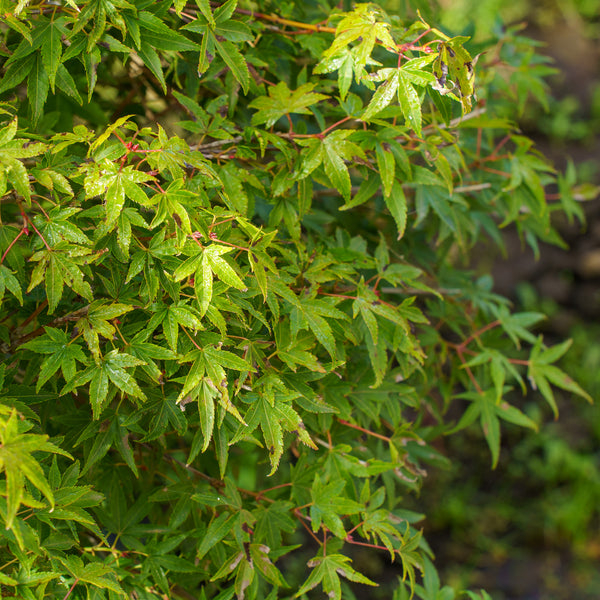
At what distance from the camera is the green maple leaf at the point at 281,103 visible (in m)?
1.24

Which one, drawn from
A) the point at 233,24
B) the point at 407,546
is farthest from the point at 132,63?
the point at 407,546

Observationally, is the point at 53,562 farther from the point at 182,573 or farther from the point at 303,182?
the point at 303,182

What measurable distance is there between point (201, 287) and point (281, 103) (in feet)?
Result: 1.70

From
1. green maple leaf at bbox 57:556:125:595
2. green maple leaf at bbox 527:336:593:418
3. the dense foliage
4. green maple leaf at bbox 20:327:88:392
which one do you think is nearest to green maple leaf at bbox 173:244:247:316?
the dense foliage

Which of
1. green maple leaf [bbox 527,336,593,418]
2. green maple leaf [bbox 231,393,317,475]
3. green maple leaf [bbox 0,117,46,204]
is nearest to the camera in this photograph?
green maple leaf [bbox 0,117,46,204]

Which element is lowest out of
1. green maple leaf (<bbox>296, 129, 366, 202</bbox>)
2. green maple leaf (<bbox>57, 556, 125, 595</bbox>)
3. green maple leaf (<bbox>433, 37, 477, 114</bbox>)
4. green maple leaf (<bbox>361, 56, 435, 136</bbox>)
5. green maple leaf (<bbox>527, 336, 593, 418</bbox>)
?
green maple leaf (<bbox>527, 336, 593, 418</bbox>)

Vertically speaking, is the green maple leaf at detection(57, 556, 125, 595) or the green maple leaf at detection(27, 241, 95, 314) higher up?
the green maple leaf at detection(27, 241, 95, 314)

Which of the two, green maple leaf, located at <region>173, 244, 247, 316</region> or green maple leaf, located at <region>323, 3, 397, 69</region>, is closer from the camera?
green maple leaf, located at <region>173, 244, 247, 316</region>

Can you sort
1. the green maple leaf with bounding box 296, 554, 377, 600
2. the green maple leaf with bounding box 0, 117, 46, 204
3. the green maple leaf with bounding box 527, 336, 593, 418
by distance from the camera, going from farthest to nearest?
A: the green maple leaf with bounding box 527, 336, 593, 418 < the green maple leaf with bounding box 296, 554, 377, 600 < the green maple leaf with bounding box 0, 117, 46, 204

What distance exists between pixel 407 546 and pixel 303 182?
793mm

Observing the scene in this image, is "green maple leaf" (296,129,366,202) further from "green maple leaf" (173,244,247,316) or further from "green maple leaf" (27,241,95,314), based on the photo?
"green maple leaf" (27,241,95,314)

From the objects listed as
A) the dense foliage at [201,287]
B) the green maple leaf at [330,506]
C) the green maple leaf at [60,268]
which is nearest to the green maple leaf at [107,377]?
the dense foliage at [201,287]

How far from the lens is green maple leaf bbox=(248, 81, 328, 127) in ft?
4.08

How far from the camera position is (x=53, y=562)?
983 mm
